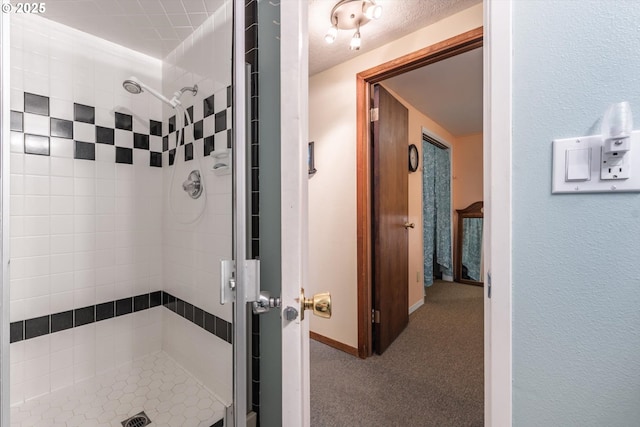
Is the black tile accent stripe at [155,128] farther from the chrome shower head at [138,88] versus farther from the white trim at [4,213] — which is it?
the white trim at [4,213]

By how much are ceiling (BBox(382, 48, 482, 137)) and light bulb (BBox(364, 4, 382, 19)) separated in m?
0.86

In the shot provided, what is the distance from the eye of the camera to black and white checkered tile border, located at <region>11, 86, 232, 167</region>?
3.41 ft

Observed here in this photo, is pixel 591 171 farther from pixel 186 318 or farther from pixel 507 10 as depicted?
pixel 186 318

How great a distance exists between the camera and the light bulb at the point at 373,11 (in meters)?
1.28

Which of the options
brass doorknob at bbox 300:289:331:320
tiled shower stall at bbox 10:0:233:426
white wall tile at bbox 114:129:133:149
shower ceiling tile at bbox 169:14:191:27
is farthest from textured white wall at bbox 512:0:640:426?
white wall tile at bbox 114:129:133:149

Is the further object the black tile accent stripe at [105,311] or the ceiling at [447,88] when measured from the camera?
the ceiling at [447,88]

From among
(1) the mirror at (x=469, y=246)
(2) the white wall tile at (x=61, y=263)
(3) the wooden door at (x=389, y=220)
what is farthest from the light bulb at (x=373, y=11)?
(1) the mirror at (x=469, y=246)

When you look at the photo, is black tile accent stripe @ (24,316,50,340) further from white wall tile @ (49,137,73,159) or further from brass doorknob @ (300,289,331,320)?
brass doorknob @ (300,289,331,320)

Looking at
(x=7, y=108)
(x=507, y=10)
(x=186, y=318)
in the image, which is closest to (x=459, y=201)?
(x=507, y=10)

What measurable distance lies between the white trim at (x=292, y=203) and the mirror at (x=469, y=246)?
3853 millimetres

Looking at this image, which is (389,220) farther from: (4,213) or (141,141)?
(4,213)

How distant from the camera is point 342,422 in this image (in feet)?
4.25

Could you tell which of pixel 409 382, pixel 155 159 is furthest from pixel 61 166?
pixel 409 382

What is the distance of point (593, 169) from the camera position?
0.60 m
